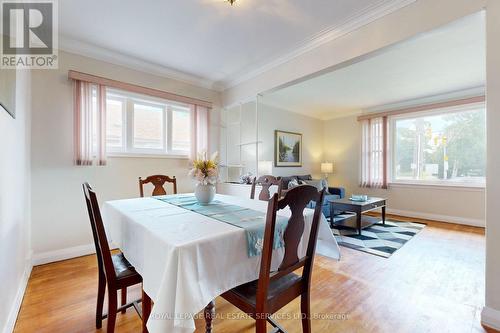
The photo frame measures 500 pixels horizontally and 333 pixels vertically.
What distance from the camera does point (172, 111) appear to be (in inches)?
140

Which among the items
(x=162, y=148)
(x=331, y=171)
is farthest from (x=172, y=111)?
(x=331, y=171)

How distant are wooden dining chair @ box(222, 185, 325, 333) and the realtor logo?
5.87ft

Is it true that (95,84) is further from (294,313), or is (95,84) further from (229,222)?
(294,313)

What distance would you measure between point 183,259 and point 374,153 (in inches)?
217

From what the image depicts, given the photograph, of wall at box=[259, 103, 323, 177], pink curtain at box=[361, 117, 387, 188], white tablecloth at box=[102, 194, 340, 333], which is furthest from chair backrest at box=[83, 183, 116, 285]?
pink curtain at box=[361, 117, 387, 188]

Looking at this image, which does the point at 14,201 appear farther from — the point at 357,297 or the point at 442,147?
the point at 442,147

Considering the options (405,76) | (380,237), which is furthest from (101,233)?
(405,76)

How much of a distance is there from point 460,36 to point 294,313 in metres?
3.26

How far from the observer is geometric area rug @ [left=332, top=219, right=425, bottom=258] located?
300 cm

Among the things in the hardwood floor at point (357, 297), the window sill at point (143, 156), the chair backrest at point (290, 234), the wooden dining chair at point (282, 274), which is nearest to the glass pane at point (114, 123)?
the window sill at point (143, 156)

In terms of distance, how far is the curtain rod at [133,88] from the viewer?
2646mm

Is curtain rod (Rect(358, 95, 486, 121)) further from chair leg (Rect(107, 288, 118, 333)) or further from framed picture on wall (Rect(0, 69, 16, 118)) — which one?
framed picture on wall (Rect(0, 69, 16, 118))

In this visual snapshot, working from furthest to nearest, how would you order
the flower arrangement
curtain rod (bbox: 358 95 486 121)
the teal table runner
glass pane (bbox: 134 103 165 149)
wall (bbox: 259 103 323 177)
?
wall (bbox: 259 103 323 177)
curtain rod (bbox: 358 95 486 121)
glass pane (bbox: 134 103 165 149)
the flower arrangement
the teal table runner

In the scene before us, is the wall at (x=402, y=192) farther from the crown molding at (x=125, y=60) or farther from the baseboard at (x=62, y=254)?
the baseboard at (x=62, y=254)
